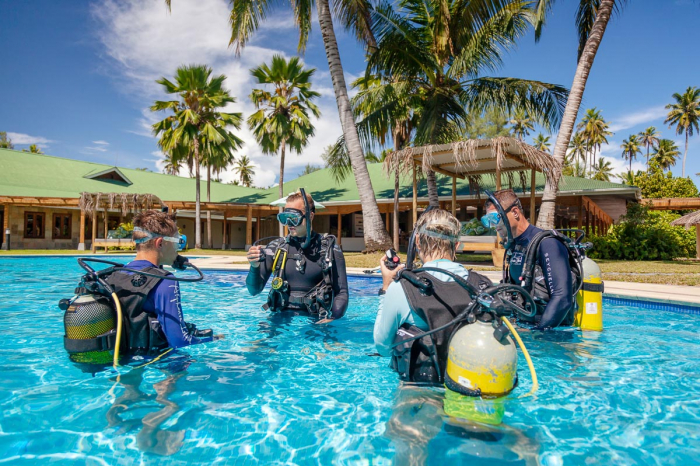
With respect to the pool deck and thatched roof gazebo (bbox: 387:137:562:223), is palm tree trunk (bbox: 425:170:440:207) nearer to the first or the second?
thatched roof gazebo (bbox: 387:137:562:223)

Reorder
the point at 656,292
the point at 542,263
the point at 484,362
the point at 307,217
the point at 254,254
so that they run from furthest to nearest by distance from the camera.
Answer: the point at 656,292 < the point at 307,217 < the point at 254,254 < the point at 542,263 < the point at 484,362

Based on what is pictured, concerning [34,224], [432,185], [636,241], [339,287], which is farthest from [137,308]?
[34,224]

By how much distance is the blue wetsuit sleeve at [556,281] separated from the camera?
10.5 ft

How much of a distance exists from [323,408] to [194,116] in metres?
23.0

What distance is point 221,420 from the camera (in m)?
2.60

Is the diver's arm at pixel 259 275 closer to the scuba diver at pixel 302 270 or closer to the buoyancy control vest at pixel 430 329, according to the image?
the scuba diver at pixel 302 270

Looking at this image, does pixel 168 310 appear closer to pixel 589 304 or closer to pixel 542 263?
pixel 542 263

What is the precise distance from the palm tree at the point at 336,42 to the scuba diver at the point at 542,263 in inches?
317

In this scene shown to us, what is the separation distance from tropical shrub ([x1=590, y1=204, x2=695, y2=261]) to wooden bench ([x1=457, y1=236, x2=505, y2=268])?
5112mm

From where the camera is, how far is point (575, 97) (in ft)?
35.5

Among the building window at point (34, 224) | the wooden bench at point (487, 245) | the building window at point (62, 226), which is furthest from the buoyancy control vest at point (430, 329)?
the building window at point (62, 226)

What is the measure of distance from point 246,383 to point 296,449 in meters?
1.07

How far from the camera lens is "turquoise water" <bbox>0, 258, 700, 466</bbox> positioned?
2178mm

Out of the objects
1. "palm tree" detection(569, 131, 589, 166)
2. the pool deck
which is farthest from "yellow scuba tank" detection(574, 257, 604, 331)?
"palm tree" detection(569, 131, 589, 166)
